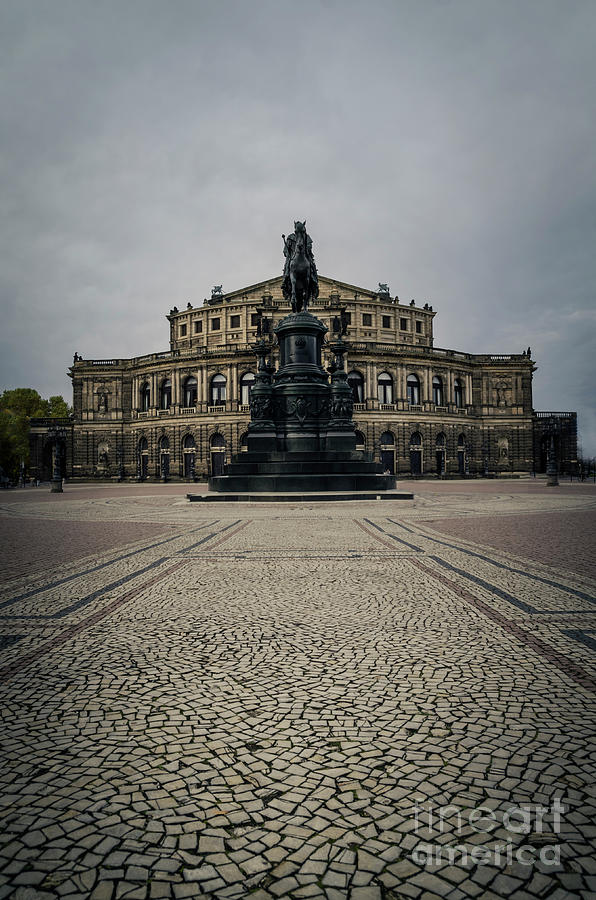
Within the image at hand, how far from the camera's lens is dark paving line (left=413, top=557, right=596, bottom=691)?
272 cm

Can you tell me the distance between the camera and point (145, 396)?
55.5 m

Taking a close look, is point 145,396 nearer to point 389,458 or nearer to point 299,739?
point 389,458

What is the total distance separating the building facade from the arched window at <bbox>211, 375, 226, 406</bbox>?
0.49 feet

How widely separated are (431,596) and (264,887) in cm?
331

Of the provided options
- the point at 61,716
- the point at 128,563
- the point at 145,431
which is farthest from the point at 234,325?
the point at 61,716

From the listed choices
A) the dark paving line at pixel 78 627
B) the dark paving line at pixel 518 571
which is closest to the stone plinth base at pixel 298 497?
the dark paving line at pixel 518 571

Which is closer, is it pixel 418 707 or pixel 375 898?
pixel 375 898

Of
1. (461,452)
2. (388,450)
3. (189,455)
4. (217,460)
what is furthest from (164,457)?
(461,452)

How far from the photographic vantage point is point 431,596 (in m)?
4.43

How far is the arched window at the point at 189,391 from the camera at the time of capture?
2057 inches

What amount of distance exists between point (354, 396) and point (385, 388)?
4156 mm

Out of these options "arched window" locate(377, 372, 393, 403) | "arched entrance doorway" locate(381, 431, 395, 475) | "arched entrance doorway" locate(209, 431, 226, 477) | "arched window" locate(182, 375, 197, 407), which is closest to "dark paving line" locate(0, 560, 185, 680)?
"arched entrance doorway" locate(381, 431, 395, 475)

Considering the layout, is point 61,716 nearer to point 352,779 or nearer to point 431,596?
point 352,779

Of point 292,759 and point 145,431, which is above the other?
point 145,431
